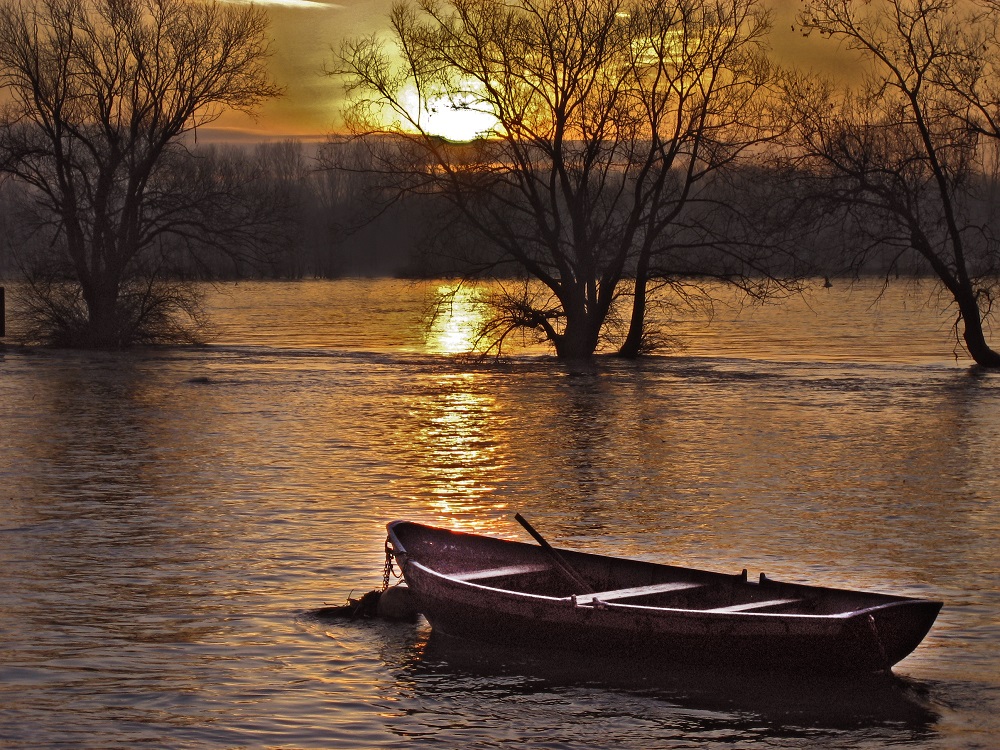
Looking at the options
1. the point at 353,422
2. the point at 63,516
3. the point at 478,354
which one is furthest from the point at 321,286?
the point at 63,516

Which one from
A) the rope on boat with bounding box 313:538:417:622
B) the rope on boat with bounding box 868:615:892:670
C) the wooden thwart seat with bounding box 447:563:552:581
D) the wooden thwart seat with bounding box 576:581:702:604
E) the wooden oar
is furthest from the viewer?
the rope on boat with bounding box 313:538:417:622

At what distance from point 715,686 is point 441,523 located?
6105mm

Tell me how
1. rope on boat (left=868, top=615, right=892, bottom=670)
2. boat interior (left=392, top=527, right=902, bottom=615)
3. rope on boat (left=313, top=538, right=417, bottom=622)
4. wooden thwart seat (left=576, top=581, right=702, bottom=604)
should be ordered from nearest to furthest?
1. rope on boat (left=868, top=615, right=892, bottom=670)
2. boat interior (left=392, top=527, right=902, bottom=615)
3. wooden thwart seat (left=576, top=581, right=702, bottom=604)
4. rope on boat (left=313, top=538, right=417, bottom=622)

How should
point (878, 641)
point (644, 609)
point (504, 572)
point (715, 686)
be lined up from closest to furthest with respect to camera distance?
Answer: 1. point (878, 641)
2. point (715, 686)
3. point (644, 609)
4. point (504, 572)

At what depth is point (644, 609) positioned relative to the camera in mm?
9234

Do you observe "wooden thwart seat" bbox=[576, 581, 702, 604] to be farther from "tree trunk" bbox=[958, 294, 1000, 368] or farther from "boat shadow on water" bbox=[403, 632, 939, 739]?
"tree trunk" bbox=[958, 294, 1000, 368]

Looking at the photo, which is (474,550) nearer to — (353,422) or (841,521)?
(841,521)

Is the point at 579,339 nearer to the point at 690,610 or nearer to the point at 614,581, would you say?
the point at 614,581

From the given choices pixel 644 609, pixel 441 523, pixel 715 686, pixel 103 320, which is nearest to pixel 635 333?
pixel 103 320

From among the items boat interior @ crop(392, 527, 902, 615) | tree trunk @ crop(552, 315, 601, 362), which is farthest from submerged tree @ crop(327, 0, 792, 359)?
boat interior @ crop(392, 527, 902, 615)

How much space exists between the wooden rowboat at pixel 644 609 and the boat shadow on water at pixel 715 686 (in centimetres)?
14

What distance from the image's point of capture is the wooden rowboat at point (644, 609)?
29.2 ft

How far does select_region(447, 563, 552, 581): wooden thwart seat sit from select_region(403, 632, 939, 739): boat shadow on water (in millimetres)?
691

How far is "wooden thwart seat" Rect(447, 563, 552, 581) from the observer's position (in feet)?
34.6
